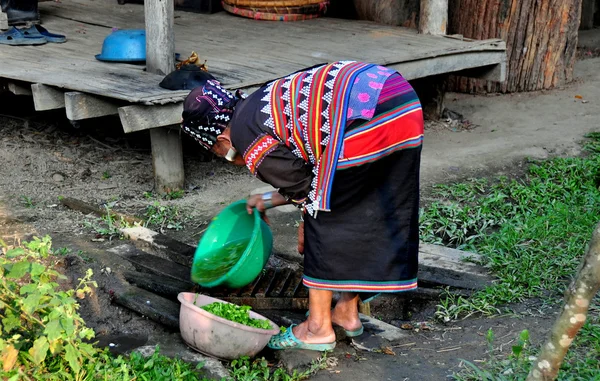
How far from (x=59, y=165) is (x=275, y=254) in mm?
2395

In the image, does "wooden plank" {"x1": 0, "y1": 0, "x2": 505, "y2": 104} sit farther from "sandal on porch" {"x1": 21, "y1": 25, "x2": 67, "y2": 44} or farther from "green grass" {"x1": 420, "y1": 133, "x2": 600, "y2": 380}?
"green grass" {"x1": 420, "y1": 133, "x2": 600, "y2": 380}

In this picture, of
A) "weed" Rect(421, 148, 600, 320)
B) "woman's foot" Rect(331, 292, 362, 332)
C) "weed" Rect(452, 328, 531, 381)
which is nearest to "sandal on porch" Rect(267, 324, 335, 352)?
"woman's foot" Rect(331, 292, 362, 332)

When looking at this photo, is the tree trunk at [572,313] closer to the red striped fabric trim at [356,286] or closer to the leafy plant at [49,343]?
the red striped fabric trim at [356,286]

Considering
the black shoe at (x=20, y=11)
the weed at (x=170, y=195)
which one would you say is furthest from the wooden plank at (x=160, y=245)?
the black shoe at (x=20, y=11)

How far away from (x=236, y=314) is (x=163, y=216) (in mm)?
1870

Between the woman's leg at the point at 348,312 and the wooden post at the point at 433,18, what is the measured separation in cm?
416

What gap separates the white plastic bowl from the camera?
335 cm

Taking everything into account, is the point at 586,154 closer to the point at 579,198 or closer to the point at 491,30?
the point at 579,198

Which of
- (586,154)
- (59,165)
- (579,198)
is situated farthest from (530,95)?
(59,165)

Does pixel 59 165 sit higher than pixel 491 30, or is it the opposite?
pixel 491 30

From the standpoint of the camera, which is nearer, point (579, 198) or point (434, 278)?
point (434, 278)

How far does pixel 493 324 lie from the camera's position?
3791 mm

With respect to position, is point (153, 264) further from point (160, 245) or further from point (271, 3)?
point (271, 3)

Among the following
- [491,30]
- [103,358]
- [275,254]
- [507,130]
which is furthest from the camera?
[491,30]
